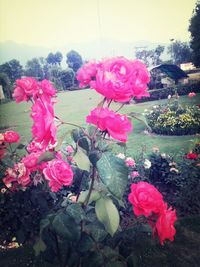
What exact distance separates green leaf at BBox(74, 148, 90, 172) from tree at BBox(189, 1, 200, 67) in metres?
1.75

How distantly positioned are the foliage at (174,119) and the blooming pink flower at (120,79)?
1.66 metres

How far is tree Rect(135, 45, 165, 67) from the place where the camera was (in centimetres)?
231

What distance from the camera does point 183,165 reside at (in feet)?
9.61

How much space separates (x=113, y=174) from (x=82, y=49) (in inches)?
57.4

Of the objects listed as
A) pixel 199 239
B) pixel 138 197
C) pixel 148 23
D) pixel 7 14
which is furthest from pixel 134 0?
pixel 199 239

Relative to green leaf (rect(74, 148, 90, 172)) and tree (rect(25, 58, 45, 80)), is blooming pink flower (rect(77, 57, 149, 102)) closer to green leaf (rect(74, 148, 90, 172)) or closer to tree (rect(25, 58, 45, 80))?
green leaf (rect(74, 148, 90, 172))

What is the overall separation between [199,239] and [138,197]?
158cm

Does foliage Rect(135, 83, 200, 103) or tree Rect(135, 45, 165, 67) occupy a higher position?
tree Rect(135, 45, 165, 67)

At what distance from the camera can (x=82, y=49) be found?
7.25 ft

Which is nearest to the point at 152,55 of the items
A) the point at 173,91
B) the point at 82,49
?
the point at 173,91

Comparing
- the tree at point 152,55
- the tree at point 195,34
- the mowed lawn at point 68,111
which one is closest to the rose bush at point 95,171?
the mowed lawn at point 68,111

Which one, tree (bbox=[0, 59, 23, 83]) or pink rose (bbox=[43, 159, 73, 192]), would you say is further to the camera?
tree (bbox=[0, 59, 23, 83])

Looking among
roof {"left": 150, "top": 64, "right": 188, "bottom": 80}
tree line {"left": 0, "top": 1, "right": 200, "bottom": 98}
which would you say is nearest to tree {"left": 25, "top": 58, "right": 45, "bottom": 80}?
tree line {"left": 0, "top": 1, "right": 200, "bottom": 98}

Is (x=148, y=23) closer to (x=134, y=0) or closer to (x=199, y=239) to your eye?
(x=134, y=0)
